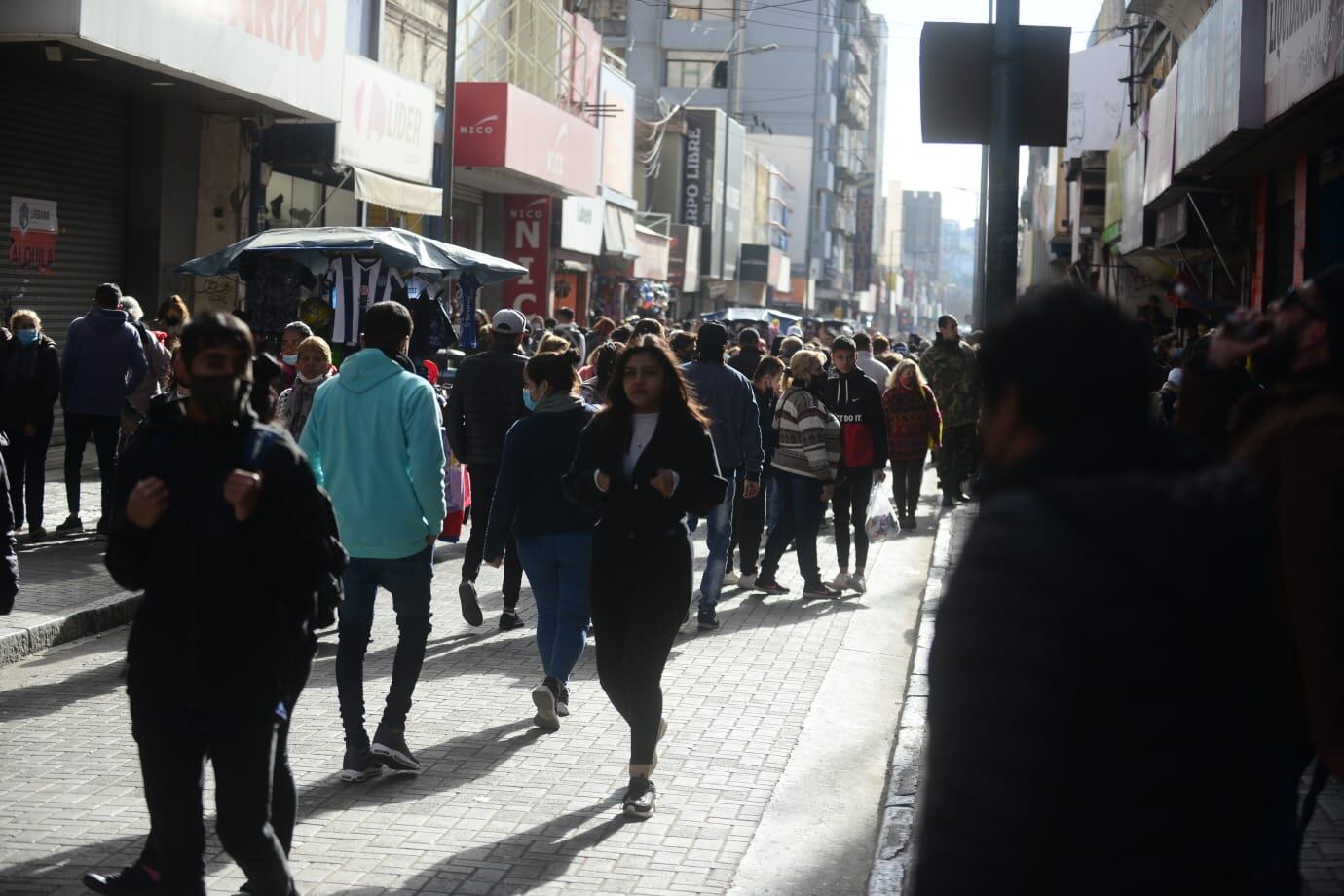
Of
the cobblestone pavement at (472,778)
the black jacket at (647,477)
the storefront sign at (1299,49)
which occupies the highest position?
the storefront sign at (1299,49)

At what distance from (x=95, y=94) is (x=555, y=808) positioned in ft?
46.7

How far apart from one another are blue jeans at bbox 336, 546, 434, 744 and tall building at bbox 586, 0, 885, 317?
47692 millimetres

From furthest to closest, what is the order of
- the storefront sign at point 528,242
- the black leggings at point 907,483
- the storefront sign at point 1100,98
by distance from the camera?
the storefront sign at point 528,242, the storefront sign at point 1100,98, the black leggings at point 907,483

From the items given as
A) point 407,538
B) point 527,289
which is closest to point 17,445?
point 407,538

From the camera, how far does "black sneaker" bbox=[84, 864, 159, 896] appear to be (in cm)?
505

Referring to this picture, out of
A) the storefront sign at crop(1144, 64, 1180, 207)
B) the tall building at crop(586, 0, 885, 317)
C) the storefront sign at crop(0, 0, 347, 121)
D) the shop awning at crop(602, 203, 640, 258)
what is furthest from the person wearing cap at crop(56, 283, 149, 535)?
the tall building at crop(586, 0, 885, 317)

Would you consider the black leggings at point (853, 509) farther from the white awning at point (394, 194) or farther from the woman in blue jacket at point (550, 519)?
the white awning at point (394, 194)

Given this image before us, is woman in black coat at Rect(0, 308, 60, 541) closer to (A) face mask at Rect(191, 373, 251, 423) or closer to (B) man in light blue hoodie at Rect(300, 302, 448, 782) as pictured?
(B) man in light blue hoodie at Rect(300, 302, 448, 782)

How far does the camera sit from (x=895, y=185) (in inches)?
7854

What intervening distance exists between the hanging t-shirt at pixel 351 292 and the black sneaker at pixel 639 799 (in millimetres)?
9174

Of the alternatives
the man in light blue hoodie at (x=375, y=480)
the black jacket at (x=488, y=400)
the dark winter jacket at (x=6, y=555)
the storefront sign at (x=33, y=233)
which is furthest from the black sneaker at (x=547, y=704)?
the storefront sign at (x=33, y=233)

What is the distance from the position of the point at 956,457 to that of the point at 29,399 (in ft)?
32.0

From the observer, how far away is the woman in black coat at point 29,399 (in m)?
12.1

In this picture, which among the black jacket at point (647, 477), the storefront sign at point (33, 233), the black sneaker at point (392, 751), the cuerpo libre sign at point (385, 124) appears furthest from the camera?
the cuerpo libre sign at point (385, 124)
